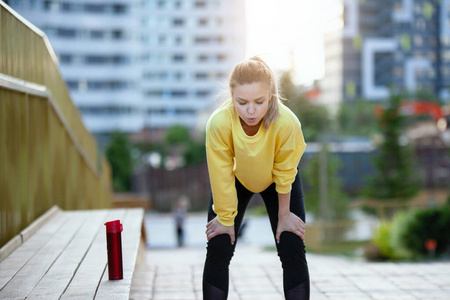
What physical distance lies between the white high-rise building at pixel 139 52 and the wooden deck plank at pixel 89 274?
4895cm

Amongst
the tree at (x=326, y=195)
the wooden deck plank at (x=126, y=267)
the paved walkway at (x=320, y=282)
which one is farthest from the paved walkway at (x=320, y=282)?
the tree at (x=326, y=195)

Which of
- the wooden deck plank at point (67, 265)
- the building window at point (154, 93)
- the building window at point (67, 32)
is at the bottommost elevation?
the wooden deck plank at point (67, 265)

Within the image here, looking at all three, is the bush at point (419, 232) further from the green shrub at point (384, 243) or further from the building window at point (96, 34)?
the building window at point (96, 34)

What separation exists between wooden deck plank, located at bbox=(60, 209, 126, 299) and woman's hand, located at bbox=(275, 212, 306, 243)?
3.43ft

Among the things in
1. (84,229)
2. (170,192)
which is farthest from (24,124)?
(170,192)

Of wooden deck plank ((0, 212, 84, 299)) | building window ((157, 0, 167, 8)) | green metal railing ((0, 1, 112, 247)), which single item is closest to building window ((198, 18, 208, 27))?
building window ((157, 0, 167, 8))

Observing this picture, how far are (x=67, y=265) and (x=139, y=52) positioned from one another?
72.1m

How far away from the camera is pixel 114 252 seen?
356cm

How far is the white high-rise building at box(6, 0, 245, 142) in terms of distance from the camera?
71.1 meters

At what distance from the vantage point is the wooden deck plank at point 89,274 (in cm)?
332

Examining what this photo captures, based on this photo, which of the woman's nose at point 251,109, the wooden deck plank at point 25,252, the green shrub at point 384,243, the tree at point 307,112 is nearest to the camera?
the woman's nose at point 251,109

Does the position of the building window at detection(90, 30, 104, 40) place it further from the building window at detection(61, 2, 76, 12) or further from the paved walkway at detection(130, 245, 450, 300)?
the paved walkway at detection(130, 245, 450, 300)

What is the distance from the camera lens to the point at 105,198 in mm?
13273

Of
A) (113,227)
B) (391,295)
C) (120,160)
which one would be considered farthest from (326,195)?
(113,227)
